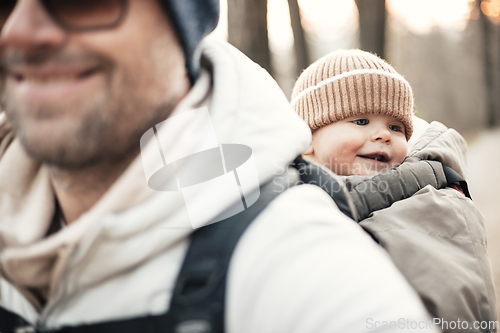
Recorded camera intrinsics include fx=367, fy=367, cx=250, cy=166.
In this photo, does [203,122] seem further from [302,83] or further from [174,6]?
[302,83]

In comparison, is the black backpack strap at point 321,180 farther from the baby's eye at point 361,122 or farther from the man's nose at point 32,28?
the baby's eye at point 361,122

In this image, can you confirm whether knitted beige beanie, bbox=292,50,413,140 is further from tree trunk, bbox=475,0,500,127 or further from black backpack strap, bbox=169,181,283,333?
tree trunk, bbox=475,0,500,127

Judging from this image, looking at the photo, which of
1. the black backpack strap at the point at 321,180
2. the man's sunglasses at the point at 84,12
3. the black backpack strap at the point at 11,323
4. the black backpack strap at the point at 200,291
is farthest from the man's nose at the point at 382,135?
the black backpack strap at the point at 11,323

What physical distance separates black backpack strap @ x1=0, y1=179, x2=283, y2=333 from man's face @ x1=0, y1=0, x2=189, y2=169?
39 centimetres

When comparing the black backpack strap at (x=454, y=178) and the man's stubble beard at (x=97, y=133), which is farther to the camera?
the black backpack strap at (x=454, y=178)

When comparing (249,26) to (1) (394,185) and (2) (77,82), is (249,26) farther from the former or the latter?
(2) (77,82)

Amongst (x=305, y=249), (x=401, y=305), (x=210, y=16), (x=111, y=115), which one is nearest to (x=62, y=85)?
(x=111, y=115)

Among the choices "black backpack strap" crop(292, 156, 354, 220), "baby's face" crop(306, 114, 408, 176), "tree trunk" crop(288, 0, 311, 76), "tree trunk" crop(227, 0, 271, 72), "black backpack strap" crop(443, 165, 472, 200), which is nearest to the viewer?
"black backpack strap" crop(292, 156, 354, 220)

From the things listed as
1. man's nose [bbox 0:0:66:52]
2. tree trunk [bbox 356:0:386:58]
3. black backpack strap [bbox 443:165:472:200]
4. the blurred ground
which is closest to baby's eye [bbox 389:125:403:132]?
black backpack strap [bbox 443:165:472:200]

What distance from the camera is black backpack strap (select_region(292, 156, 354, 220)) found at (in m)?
1.16

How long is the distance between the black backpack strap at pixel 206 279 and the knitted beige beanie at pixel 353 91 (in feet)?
4.61

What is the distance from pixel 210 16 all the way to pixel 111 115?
0.50 m

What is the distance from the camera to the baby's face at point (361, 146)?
204cm

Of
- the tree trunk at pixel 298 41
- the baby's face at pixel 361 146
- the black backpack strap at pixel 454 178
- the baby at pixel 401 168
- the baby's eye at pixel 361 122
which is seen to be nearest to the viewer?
the baby at pixel 401 168
